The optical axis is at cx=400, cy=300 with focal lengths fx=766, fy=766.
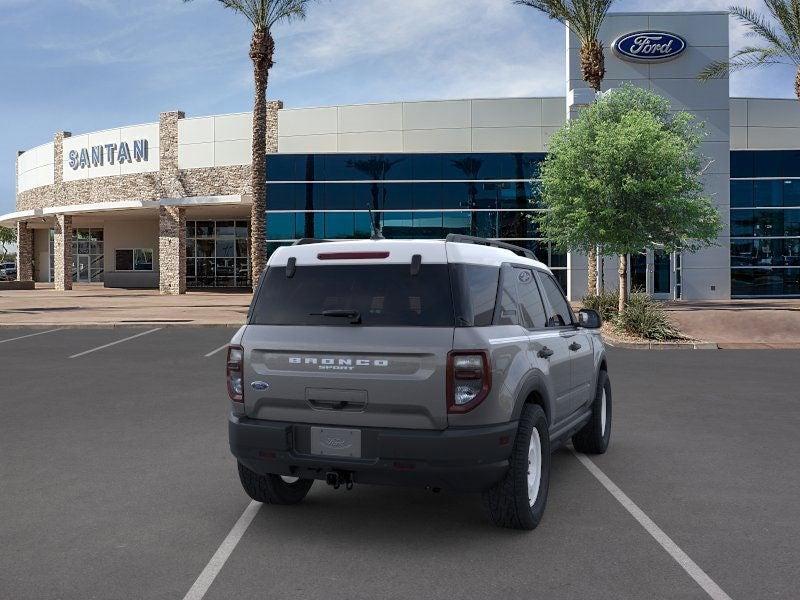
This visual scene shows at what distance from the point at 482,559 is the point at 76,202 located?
157ft

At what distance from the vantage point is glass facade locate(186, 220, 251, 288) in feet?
160

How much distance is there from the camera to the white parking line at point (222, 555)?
3.96 m

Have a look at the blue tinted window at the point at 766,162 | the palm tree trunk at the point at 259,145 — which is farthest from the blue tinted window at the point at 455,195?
the blue tinted window at the point at 766,162

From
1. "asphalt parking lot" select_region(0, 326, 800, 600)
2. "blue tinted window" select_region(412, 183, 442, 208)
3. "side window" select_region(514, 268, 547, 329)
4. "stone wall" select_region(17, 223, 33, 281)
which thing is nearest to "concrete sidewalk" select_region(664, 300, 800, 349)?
"asphalt parking lot" select_region(0, 326, 800, 600)

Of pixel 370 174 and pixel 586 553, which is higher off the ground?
pixel 370 174

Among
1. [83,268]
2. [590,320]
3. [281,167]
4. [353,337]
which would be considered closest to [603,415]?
[590,320]

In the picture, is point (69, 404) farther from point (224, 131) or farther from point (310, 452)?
point (224, 131)

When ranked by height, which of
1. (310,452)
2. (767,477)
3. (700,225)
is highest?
(700,225)

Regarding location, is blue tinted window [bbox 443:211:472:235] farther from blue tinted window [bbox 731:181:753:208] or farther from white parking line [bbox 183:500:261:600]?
white parking line [bbox 183:500:261:600]

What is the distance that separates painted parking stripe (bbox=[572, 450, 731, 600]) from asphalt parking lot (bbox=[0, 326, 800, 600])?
0.04 metres

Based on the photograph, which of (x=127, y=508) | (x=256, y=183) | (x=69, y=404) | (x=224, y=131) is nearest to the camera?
(x=127, y=508)

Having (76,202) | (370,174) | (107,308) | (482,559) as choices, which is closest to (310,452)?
(482,559)

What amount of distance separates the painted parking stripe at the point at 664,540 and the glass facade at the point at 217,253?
1733 inches

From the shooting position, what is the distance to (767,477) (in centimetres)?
619
